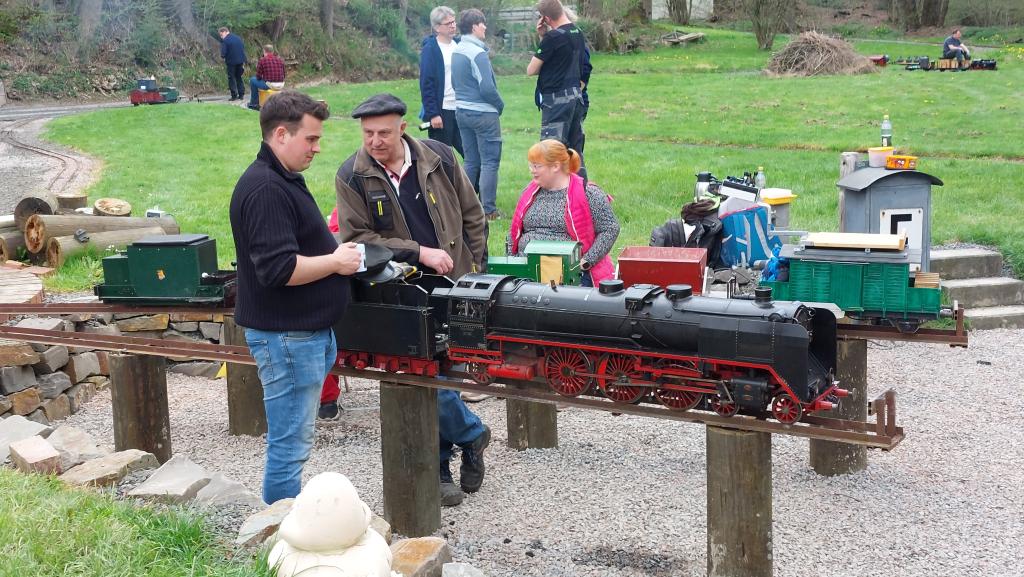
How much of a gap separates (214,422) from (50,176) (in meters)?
9.72

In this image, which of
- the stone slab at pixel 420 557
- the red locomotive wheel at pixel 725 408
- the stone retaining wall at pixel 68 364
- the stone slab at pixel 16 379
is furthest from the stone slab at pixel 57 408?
the red locomotive wheel at pixel 725 408

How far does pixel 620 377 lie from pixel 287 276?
183 centimetres

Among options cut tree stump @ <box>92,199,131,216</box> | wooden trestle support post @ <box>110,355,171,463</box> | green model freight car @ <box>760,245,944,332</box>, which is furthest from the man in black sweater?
cut tree stump @ <box>92,199,131,216</box>

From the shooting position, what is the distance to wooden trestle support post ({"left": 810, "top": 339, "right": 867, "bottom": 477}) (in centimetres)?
646

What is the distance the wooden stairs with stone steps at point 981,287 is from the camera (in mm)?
9938

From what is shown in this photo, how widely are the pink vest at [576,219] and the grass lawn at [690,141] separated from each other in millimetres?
3487

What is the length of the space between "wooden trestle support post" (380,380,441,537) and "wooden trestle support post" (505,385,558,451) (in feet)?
4.78

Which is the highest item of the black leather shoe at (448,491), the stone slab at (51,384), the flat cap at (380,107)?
the flat cap at (380,107)

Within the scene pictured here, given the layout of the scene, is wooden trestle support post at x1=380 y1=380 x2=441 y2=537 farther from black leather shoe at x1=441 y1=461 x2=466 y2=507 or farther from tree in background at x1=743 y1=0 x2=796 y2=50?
tree in background at x1=743 y1=0 x2=796 y2=50

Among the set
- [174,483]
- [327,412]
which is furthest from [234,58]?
[174,483]

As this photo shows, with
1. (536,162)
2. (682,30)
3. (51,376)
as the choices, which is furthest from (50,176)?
(682,30)

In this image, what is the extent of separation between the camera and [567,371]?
5.57 metres

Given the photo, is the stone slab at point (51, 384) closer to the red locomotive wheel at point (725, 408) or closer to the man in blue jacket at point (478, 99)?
the man in blue jacket at point (478, 99)

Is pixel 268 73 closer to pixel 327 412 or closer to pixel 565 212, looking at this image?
pixel 327 412
